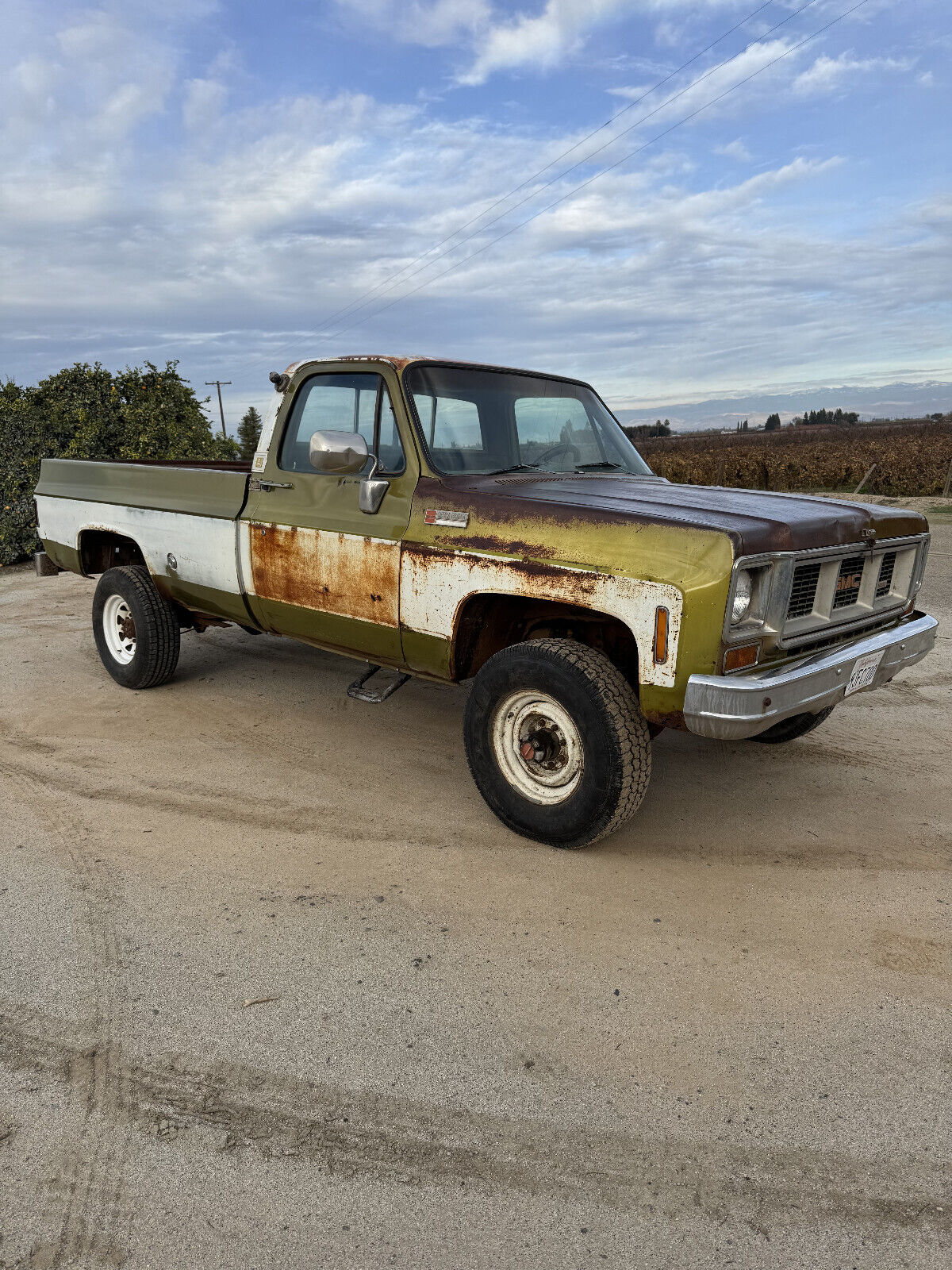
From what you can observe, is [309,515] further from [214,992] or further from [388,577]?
[214,992]

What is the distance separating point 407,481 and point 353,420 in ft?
2.12

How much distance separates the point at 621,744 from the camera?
3410 mm

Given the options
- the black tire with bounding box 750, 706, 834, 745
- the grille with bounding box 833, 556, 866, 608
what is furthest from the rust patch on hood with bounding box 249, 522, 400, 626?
the black tire with bounding box 750, 706, 834, 745

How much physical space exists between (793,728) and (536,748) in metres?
1.86

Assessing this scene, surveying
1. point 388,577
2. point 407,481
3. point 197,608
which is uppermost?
point 407,481

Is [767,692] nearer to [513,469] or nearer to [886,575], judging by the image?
[886,575]

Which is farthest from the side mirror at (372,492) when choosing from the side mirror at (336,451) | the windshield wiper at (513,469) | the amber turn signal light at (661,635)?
the amber turn signal light at (661,635)

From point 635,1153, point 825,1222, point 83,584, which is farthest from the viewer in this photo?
point 83,584

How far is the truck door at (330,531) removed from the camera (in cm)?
421

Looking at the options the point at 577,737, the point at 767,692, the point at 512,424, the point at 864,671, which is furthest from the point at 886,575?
the point at 512,424

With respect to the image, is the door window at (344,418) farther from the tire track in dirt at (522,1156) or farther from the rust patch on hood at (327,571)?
the tire track in dirt at (522,1156)

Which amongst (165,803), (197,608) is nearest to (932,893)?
(165,803)

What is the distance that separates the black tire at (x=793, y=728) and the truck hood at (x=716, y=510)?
1127 mm

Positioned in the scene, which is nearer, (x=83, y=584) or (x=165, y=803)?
(x=165, y=803)
